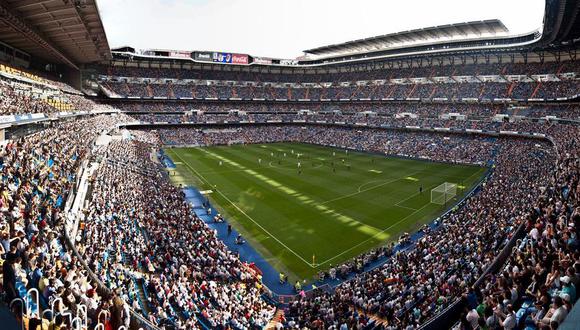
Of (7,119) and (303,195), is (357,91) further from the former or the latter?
(7,119)

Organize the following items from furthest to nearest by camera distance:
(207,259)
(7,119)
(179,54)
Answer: (179,54) → (7,119) → (207,259)

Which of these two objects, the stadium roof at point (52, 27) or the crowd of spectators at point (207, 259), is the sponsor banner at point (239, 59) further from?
the crowd of spectators at point (207, 259)

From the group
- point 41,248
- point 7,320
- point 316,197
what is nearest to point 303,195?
point 316,197

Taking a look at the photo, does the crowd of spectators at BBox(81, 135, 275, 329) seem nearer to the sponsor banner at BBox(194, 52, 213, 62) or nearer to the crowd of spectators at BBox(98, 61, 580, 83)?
the crowd of spectators at BBox(98, 61, 580, 83)

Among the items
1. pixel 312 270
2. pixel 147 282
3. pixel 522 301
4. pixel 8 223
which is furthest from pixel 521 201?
pixel 8 223

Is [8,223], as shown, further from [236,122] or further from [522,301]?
[236,122]
